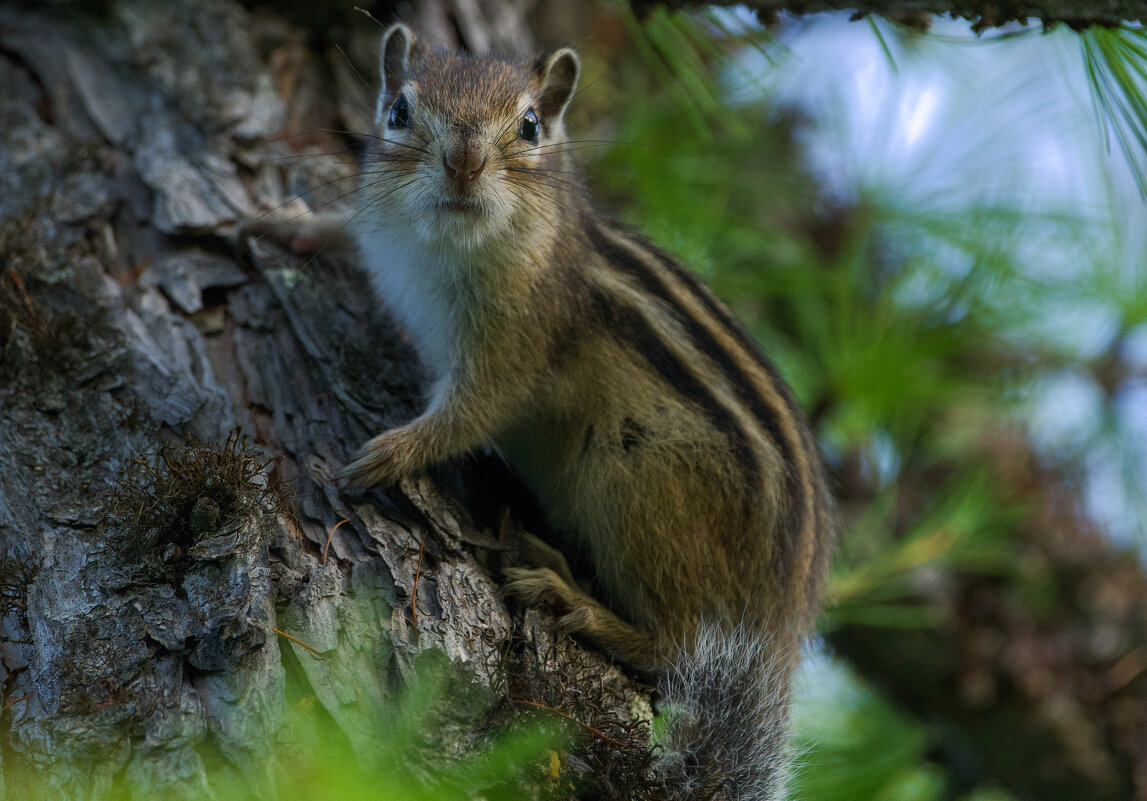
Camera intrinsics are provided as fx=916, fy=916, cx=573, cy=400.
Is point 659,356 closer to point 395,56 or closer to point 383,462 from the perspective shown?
point 383,462

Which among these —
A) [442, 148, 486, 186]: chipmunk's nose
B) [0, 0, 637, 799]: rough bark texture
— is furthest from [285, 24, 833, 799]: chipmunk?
[0, 0, 637, 799]: rough bark texture

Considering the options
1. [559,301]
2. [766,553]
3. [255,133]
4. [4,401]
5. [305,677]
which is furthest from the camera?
[255,133]

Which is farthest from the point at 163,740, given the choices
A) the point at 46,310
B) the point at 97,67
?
the point at 97,67

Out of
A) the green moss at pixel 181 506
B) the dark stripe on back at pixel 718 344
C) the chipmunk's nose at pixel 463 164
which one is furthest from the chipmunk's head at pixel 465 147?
the green moss at pixel 181 506

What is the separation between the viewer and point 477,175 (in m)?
2.79

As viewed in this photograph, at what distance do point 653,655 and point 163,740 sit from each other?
1.44 metres

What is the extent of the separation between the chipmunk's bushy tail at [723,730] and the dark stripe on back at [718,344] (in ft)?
2.06

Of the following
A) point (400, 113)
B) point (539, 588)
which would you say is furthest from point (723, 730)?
point (400, 113)

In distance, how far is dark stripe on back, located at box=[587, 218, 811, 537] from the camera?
3137 millimetres

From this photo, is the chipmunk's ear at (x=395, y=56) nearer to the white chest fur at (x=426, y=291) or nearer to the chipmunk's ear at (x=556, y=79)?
the chipmunk's ear at (x=556, y=79)

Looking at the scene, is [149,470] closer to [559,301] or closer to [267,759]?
[267,759]

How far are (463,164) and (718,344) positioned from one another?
1114 mm

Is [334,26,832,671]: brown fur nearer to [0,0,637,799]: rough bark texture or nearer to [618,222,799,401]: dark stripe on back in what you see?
[618,222,799,401]: dark stripe on back

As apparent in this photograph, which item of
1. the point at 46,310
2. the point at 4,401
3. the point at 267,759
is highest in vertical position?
the point at 46,310
